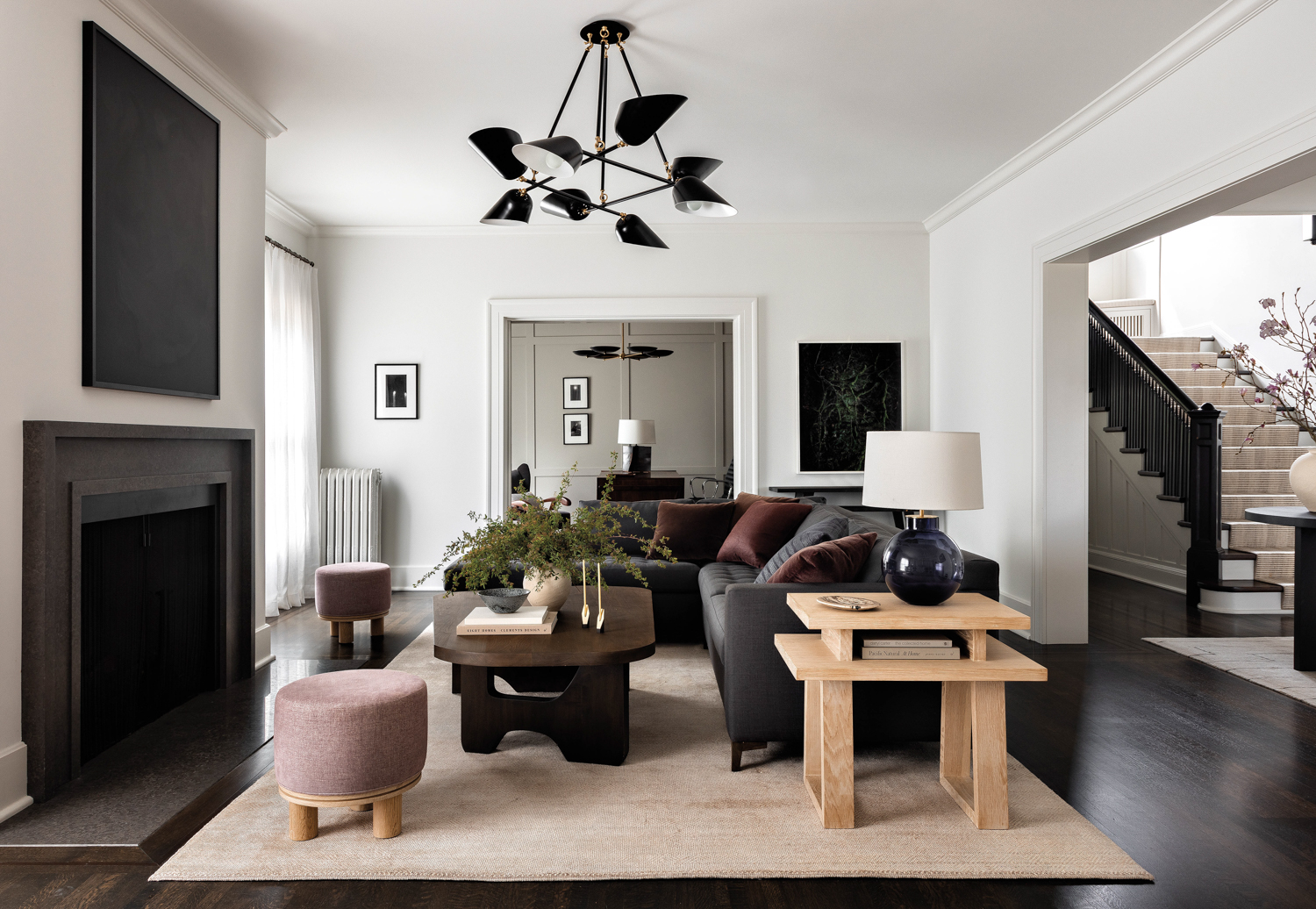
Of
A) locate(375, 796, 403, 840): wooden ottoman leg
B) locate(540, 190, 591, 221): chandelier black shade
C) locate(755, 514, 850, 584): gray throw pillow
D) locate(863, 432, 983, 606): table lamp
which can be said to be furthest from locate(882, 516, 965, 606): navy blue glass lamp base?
locate(540, 190, 591, 221): chandelier black shade

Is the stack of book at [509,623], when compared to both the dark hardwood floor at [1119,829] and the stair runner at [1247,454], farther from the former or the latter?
the stair runner at [1247,454]

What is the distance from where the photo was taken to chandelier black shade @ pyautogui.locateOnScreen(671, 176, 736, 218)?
3.36 meters

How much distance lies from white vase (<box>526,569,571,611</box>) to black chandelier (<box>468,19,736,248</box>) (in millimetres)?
1554

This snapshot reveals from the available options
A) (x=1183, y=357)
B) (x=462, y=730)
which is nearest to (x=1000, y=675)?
(x=462, y=730)

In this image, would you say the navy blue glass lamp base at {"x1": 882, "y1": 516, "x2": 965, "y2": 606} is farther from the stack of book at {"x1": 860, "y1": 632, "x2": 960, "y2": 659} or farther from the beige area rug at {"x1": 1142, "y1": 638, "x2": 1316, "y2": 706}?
the beige area rug at {"x1": 1142, "y1": 638, "x2": 1316, "y2": 706}

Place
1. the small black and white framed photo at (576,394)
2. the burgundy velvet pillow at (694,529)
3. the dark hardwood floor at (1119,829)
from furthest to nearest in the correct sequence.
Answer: the small black and white framed photo at (576,394)
the burgundy velvet pillow at (694,529)
the dark hardwood floor at (1119,829)

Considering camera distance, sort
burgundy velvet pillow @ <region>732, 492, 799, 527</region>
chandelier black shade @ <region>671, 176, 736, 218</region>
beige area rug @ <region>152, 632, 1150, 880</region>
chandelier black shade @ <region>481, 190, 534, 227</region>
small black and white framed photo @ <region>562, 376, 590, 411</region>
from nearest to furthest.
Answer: beige area rug @ <region>152, 632, 1150, 880</region>
chandelier black shade @ <region>671, 176, 736, 218</region>
chandelier black shade @ <region>481, 190, 534, 227</region>
burgundy velvet pillow @ <region>732, 492, 799, 527</region>
small black and white framed photo @ <region>562, 376, 590, 411</region>

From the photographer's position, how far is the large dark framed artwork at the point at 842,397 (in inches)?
247

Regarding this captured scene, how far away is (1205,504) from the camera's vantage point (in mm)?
5473

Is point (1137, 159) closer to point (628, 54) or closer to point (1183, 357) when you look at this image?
point (628, 54)

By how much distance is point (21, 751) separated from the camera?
248cm

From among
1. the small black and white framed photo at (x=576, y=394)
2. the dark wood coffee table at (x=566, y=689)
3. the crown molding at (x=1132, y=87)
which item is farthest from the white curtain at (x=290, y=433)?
the crown molding at (x=1132, y=87)

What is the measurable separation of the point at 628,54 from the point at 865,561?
2.43 meters

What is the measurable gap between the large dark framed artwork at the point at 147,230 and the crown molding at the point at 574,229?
2534 millimetres
